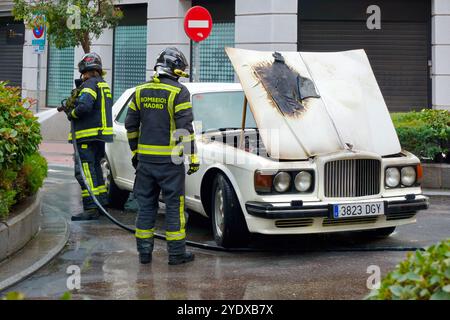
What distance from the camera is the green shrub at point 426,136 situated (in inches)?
473

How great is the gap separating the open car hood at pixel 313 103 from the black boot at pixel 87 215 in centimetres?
284

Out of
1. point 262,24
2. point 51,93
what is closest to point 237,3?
point 262,24

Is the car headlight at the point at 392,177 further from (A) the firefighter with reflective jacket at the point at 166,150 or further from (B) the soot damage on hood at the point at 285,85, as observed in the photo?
(A) the firefighter with reflective jacket at the point at 166,150

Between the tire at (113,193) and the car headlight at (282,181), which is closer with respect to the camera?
the car headlight at (282,181)

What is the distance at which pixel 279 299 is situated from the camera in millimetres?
5457

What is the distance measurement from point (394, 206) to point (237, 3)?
508 inches

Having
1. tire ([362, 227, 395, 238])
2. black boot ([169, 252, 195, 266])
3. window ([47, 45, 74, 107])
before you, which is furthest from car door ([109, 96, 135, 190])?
window ([47, 45, 74, 107])

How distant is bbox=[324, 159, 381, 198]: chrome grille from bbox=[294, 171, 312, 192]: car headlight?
157 mm

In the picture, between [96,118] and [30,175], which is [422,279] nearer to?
[30,175]

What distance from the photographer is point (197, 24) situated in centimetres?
1447

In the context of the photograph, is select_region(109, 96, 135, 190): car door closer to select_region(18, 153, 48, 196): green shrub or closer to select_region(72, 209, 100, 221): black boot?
select_region(72, 209, 100, 221): black boot

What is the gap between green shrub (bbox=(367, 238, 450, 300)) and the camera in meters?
3.11

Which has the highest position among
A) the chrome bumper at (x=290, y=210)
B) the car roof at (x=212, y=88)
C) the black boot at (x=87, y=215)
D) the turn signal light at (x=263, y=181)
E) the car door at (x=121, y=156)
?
the car roof at (x=212, y=88)

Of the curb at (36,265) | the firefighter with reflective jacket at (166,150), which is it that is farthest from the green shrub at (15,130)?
the firefighter with reflective jacket at (166,150)
